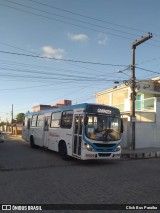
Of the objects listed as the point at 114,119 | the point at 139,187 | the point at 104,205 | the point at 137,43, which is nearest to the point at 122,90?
the point at 137,43

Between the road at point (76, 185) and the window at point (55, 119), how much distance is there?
4.49 metres

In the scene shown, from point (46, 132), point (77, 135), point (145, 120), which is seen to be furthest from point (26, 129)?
point (77, 135)

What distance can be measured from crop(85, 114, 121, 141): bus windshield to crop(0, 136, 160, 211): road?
157 cm

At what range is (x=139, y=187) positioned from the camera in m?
8.99

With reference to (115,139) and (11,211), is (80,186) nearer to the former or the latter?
(11,211)

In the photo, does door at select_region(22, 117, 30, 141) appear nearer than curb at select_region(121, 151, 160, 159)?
No

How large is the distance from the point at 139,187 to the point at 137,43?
15.6 metres

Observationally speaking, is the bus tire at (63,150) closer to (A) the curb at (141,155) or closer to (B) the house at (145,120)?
(A) the curb at (141,155)

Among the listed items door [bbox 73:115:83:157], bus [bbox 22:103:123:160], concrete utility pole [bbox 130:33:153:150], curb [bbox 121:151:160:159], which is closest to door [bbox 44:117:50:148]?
bus [bbox 22:103:123:160]

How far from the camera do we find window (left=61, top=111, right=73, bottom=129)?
15391mm

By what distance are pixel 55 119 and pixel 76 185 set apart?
9.13m

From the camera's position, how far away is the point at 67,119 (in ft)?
52.1

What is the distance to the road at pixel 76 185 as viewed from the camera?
7.46m

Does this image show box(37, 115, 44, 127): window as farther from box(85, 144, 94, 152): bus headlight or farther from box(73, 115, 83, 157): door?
box(85, 144, 94, 152): bus headlight
